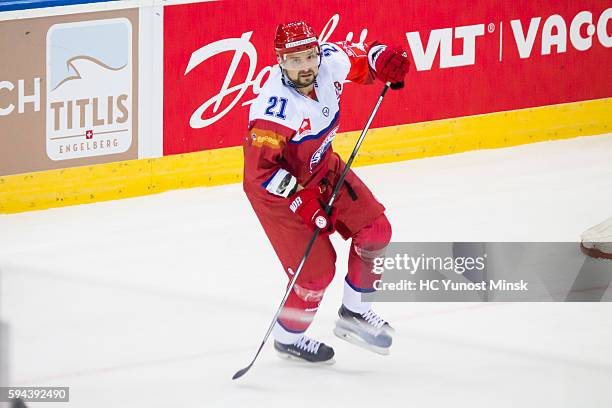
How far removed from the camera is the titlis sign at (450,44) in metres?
7.86

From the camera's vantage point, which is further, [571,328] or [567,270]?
[567,270]

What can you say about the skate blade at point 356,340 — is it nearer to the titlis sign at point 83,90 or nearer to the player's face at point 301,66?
the player's face at point 301,66

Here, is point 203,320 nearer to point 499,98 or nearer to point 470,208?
point 470,208

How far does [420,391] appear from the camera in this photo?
16.4 ft

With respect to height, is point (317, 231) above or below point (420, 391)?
above

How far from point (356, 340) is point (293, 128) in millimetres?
966

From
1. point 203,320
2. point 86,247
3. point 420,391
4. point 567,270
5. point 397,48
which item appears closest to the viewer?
point 420,391

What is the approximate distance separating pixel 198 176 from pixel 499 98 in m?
2.08

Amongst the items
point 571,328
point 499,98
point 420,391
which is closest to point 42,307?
point 420,391

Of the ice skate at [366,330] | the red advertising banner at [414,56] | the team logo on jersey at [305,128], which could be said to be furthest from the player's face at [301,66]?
the red advertising banner at [414,56]

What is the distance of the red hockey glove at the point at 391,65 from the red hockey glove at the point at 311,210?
24.6 inches

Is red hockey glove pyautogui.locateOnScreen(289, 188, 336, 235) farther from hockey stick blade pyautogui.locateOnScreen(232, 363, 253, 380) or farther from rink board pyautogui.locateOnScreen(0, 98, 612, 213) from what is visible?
rink board pyautogui.locateOnScreen(0, 98, 612, 213)

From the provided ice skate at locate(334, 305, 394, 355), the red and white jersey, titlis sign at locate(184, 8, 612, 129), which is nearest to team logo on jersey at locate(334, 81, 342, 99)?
the red and white jersey

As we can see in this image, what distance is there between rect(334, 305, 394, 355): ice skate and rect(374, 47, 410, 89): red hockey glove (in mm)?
941
